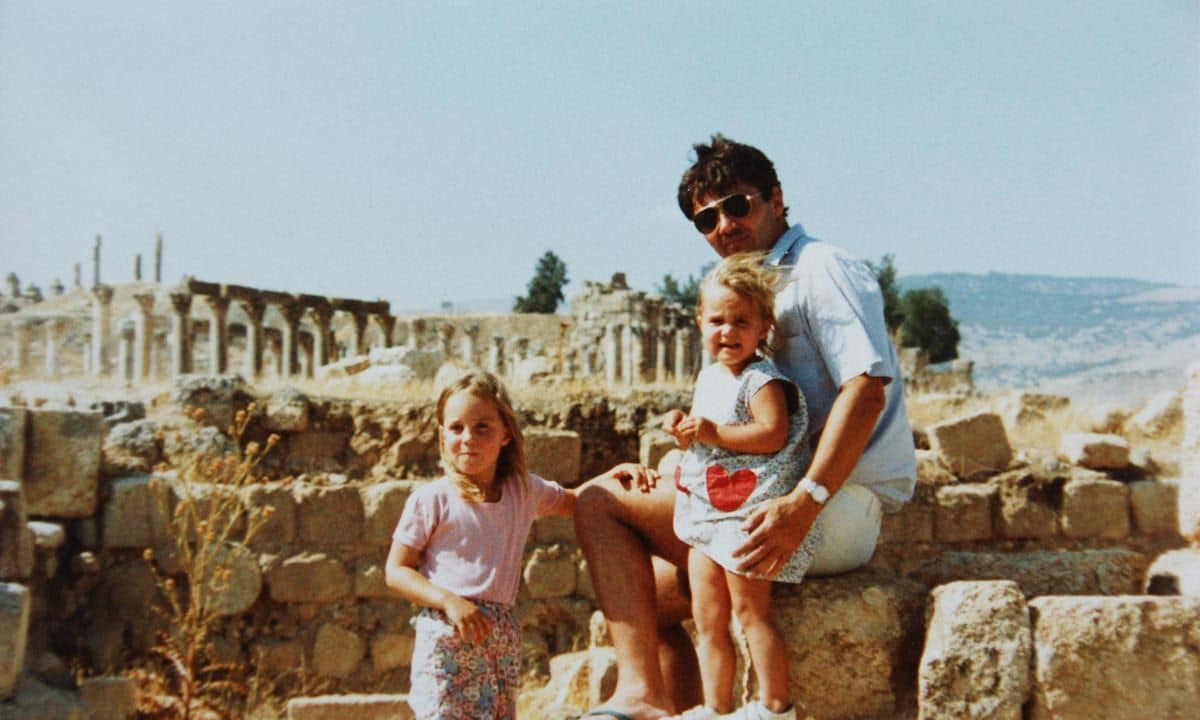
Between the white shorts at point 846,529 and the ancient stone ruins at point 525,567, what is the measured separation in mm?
63

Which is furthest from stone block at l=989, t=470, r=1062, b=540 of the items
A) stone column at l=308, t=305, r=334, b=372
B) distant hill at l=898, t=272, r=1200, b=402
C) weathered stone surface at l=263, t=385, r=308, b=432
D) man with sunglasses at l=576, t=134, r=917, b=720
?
distant hill at l=898, t=272, r=1200, b=402

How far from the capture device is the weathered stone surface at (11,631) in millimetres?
4672

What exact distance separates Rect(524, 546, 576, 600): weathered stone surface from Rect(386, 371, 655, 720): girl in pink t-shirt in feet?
16.4

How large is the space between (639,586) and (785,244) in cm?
128

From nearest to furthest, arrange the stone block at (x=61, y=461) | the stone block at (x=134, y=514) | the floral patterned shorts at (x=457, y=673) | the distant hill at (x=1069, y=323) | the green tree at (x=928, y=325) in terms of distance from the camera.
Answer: the floral patterned shorts at (x=457, y=673), the stone block at (x=61, y=461), the stone block at (x=134, y=514), the green tree at (x=928, y=325), the distant hill at (x=1069, y=323)

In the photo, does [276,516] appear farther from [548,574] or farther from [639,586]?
[639,586]

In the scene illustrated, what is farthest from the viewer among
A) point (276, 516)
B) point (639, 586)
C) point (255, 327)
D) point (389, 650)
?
point (255, 327)

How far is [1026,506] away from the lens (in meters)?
9.57

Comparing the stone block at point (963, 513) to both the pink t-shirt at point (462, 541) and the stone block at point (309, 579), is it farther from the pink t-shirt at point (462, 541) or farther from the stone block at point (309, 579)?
the pink t-shirt at point (462, 541)

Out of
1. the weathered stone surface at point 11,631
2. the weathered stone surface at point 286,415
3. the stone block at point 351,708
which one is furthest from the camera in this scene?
the weathered stone surface at point 286,415

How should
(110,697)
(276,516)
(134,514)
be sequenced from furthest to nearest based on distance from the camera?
(276,516) → (134,514) → (110,697)

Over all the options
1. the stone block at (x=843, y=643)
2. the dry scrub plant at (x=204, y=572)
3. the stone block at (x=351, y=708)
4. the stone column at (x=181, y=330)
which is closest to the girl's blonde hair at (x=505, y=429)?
the stone block at (x=843, y=643)

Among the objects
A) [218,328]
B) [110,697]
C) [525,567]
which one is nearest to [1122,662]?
[110,697]

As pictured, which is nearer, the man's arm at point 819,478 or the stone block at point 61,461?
the man's arm at point 819,478
